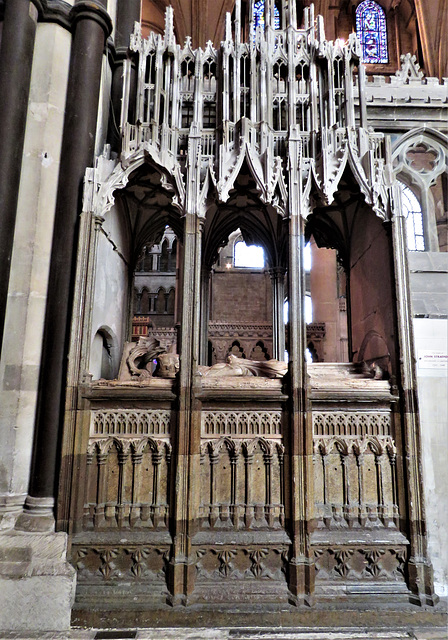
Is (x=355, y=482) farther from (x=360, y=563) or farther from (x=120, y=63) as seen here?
(x=120, y=63)

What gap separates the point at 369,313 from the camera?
21.0 ft

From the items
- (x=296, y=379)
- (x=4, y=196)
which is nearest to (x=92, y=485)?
(x=296, y=379)

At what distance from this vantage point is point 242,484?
5.09 m

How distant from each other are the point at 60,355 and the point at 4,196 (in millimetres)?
2048

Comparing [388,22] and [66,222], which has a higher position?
[388,22]

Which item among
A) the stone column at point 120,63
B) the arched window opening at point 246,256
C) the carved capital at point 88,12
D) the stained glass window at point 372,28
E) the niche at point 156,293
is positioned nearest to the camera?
the carved capital at point 88,12

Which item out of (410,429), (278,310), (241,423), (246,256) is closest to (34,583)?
(241,423)

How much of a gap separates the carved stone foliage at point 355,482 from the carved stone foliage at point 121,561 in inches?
76.7

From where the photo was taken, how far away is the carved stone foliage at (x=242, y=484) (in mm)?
4984

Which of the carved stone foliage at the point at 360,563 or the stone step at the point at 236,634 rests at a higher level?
the carved stone foliage at the point at 360,563

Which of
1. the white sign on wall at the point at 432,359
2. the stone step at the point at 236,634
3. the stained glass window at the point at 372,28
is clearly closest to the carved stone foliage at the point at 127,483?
the stone step at the point at 236,634

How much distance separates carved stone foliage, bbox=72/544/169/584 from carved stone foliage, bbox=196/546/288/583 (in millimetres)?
469

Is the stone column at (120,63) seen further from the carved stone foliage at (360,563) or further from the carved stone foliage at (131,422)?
the carved stone foliage at (360,563)

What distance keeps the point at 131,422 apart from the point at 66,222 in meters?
2.69
